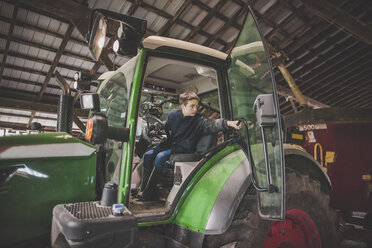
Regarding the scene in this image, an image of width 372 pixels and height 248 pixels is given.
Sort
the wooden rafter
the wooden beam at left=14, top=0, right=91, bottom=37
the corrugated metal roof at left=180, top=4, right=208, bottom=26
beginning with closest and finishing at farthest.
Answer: the wooden beam at left=14, top=0, right=91, bottom=37, the corrugated metal roof at left=180, top=4, right=208, bottom=26, the wooden rafter

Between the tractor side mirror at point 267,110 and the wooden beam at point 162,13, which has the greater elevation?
the wooden beam at point 162,13

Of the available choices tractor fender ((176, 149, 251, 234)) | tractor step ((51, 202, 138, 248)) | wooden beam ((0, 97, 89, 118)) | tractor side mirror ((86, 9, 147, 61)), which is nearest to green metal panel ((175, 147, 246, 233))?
tractor fender ((176, 149, 251, 234))

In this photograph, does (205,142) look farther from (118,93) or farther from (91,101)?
(91,101)

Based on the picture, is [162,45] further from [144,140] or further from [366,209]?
[366,209]

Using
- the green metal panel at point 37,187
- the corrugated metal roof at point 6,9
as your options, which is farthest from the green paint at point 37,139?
the corrugated metal roof at point 6,9

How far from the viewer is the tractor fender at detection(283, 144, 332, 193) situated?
1.95 metres

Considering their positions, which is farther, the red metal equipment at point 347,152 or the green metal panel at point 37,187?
the red metal equipment at point 347,152

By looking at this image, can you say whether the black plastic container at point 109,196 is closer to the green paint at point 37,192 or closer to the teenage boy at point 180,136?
the green paint at point 37,192

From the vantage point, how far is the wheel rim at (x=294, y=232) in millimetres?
1896

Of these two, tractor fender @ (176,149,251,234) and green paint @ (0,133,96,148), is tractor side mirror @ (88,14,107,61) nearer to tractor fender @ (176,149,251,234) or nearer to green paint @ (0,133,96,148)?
green paint @ (0,133,96,148)

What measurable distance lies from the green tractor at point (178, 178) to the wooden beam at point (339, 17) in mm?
5108

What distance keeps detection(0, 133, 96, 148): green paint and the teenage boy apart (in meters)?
0.87

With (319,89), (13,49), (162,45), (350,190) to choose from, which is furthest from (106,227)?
(319,89)

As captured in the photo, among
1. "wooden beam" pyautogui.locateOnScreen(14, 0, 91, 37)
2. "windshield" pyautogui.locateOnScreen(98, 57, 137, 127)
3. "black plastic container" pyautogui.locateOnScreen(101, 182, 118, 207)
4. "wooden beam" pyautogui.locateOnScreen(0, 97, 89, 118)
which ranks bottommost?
"black plastic container" pyautogui.locateOnScreen(101, 182, 118, 207)
